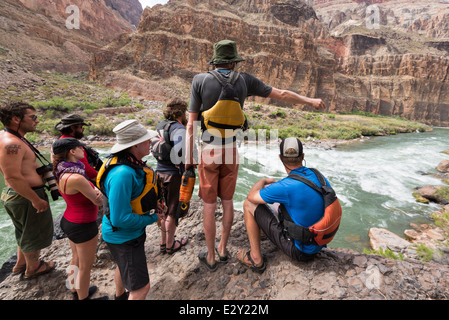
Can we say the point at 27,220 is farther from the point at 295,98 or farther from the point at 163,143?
the point at 295,98

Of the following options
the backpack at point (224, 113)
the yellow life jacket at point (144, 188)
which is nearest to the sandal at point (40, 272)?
the yellow life jacket at point (144, 188)

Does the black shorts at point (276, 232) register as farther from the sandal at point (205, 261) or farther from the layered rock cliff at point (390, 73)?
the layered rock cliff at point (390, 73)

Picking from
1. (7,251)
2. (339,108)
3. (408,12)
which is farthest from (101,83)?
(408,12)

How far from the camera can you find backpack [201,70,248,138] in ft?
6.62

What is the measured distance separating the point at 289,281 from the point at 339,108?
225 ft

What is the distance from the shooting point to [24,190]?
226cm

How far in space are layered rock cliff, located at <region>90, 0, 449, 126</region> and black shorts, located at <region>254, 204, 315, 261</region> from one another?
4013cm

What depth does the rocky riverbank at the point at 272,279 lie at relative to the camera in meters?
2.03

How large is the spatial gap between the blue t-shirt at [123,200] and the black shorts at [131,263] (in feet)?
0.22

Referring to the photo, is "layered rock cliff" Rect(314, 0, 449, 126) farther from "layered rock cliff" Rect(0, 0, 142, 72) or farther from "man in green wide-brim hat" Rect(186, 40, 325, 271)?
"layered rock cliff" Rect(0, 0, 142, 72)

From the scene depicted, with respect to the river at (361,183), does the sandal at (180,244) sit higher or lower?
higher

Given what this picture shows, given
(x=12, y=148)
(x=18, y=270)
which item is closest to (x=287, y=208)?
(x=12, y=148)

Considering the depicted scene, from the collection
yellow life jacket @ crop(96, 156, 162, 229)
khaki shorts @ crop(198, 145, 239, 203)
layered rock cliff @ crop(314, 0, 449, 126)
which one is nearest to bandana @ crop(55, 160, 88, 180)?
yellow life jacket @ crop(96, 156, 162, 229)

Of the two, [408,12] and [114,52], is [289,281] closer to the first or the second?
[114,52]
